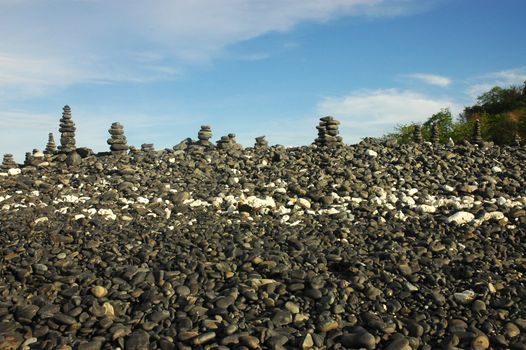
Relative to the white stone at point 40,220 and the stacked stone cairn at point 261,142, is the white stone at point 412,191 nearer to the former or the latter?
the stacked stone cairn at point 261,142

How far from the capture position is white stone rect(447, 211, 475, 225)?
12195 millimetres

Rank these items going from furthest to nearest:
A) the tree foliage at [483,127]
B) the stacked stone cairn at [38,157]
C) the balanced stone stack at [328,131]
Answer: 1. the tree foliage at [483,127]
2. the balanced stone stack at [328,131]
3. the stacked stone cairn at [38,157]

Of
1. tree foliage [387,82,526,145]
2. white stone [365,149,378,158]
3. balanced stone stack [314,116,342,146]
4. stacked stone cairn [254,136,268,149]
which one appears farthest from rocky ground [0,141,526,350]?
tree foliage [387,82,526,145]

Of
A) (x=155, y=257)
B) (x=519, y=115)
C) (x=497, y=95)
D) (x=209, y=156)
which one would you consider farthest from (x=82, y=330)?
(x=497, y=95)

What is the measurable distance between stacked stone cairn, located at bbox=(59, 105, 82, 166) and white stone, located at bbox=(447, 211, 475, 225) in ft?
38.9

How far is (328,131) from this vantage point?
66.8 feet

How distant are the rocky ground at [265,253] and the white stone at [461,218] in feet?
0.11

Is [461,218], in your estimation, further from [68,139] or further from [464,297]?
[68,139]

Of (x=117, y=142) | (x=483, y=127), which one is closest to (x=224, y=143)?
(x=117, y=142)

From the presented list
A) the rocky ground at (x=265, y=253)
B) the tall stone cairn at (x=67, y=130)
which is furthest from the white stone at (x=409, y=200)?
the tall stone cairn at (x=67, y=130)

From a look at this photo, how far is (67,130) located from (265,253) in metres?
14.1

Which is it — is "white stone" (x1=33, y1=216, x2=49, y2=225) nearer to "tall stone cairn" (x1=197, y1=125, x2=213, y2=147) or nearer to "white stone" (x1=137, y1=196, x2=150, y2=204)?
"white stone" (x1=137, y1=196, x2=150, y2=204)

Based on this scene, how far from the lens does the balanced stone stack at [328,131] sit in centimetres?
2020

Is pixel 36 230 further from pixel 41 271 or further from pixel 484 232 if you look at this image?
pixel 484 232
